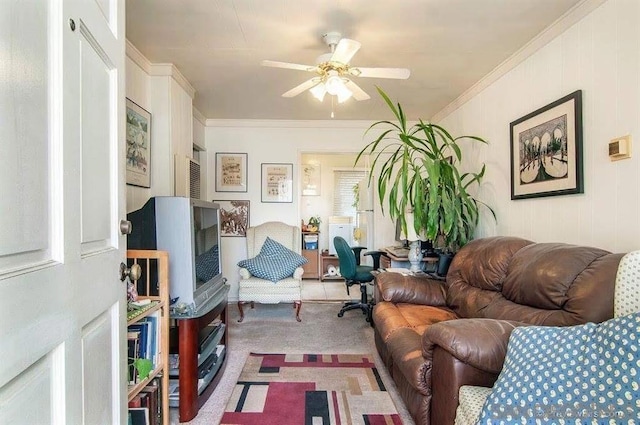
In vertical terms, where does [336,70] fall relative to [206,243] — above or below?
above

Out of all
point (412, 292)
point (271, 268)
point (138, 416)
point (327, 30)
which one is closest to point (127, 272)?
point (138, 416)

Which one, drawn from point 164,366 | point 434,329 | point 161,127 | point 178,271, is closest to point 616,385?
point 434,329

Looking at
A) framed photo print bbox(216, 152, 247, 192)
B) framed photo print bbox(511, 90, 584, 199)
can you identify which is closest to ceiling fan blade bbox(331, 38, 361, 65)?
framed photo print bbox(511, 90, 584, 199)

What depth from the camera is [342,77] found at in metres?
2.54

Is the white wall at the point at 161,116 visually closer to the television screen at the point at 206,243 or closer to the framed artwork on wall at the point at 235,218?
the television screen at the point at 206,243

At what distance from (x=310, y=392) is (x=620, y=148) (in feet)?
7.33

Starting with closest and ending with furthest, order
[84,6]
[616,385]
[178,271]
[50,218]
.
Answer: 1. [50,218]
2. [84,6]
3. [616,385]
4. [178,271]

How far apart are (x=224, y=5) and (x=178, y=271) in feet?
5.14

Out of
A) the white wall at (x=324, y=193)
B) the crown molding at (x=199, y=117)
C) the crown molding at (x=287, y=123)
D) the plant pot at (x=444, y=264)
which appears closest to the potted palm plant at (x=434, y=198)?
the plant pot at (x=444, y=264)

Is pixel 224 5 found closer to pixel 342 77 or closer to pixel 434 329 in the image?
pixel 342 77

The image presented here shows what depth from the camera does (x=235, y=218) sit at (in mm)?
4848

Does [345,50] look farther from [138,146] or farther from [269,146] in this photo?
[269,146]

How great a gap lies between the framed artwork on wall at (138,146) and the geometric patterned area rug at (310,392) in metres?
1.65

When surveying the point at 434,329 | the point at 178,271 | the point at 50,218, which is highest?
the point at 50,218
